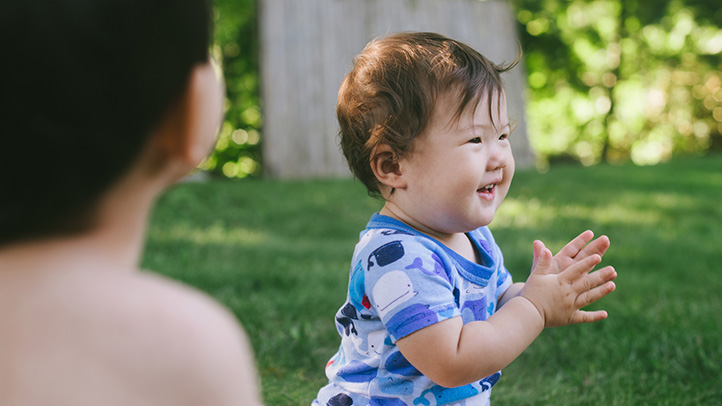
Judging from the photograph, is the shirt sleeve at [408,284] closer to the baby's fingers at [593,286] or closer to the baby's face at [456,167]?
the baby's face at [456,167]

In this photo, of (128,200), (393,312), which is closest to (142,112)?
(128,200)

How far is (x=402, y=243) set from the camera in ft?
5.27

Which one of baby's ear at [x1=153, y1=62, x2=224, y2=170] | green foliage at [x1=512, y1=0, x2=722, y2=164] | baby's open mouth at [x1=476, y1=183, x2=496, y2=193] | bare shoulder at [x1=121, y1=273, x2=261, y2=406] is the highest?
baby's ear at [x1=153, y1=62, x2=224, y2=170]

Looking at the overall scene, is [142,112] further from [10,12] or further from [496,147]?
[496,147]

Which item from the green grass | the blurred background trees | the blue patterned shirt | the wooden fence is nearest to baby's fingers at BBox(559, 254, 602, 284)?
the blue patterned shirt

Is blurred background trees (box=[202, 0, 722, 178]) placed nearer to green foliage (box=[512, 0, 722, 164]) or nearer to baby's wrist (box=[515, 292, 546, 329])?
green foliage (box=[512, 0, 722, 164])

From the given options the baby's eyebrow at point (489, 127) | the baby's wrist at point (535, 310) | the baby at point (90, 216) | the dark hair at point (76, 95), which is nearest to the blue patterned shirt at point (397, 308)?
the baby's wrist at point (535, 310)

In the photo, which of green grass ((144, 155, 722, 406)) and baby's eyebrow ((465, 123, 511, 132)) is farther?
green grass ((144, 155, 722, 406))

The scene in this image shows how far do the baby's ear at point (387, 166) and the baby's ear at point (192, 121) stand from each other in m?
0.78

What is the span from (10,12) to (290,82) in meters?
7.48

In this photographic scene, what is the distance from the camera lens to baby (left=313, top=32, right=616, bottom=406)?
1533 mm

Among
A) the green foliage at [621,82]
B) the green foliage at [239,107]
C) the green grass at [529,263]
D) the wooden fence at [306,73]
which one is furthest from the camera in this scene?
the green foliage at [621,82]

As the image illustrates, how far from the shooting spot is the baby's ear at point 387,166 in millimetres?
1682

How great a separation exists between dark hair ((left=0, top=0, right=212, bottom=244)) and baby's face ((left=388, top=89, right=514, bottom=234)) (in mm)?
860
